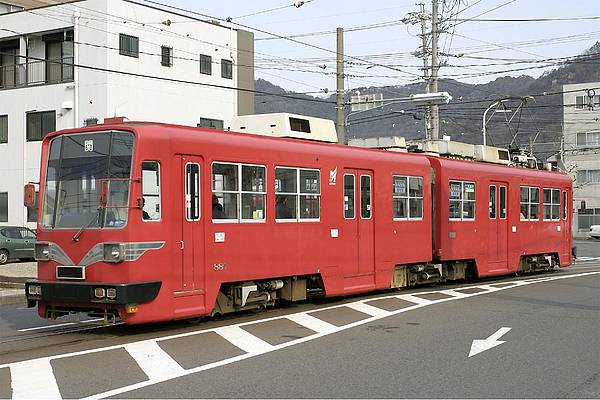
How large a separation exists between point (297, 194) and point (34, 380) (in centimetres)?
686

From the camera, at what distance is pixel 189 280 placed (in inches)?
468

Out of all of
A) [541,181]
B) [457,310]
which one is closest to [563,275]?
[541,181]

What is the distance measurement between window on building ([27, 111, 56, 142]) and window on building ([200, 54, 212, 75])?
742 centimetres

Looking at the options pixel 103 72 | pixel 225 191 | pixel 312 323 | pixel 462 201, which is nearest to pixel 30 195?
pixel 225 191

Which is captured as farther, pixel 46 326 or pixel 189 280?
pixel 46 326

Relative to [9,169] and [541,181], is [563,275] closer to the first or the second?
[541,181]

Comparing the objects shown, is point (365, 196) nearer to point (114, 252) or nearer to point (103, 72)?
point (114, 252)

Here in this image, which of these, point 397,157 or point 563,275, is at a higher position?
point 397,157

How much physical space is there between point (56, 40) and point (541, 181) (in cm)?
2393

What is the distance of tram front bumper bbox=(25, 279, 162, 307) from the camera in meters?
10.9

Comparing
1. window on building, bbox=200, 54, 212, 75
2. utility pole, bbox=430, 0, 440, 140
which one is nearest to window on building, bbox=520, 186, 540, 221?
utility pole, bbox=430, 0, 440, 140

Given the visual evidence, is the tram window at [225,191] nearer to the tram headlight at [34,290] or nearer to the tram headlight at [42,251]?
the tram headlight at [42,251]

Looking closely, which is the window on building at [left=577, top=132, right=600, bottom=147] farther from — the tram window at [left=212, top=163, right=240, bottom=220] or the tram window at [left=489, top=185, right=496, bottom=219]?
the tram window at [left=212, top=163, right=240, bottom=220]

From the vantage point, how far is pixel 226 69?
132ft
